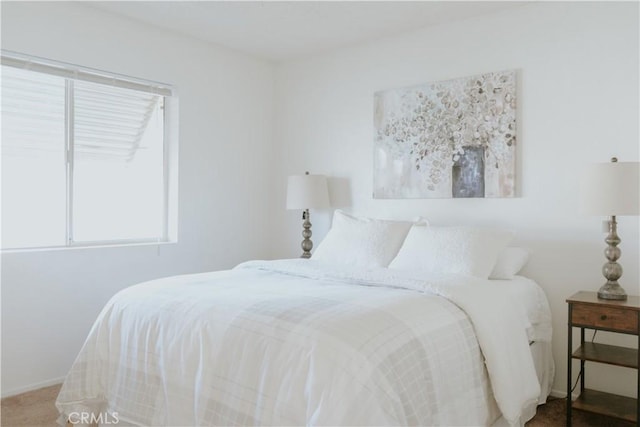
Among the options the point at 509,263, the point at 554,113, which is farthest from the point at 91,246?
the point at 554,113

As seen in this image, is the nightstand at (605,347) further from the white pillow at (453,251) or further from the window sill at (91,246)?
the window sill at (91,246)

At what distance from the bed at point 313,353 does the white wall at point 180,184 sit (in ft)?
2.89

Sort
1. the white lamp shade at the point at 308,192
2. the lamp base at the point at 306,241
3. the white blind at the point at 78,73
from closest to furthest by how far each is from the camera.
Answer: the white blind at the point at 78,73
the white lamp shade at the point at 308,192
the lamp base at the point at 306,241

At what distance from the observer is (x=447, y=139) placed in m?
3.46

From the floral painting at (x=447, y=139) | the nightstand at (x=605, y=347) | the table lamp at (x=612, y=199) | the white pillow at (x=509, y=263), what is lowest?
the nightstand at (x=605, y=347)

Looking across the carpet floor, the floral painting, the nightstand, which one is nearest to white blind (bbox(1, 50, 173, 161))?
the carpet floor

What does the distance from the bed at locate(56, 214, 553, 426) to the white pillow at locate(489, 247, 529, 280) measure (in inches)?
7.2

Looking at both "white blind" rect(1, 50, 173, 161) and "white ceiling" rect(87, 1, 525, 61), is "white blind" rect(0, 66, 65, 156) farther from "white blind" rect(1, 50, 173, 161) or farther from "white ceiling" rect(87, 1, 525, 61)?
"white ceiling" rect(87, 1, 525, 61)

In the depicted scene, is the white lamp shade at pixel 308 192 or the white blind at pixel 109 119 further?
the white lamp shade at pixel 308 192


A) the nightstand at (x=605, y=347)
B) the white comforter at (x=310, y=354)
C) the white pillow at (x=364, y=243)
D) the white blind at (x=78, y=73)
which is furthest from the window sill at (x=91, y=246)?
the nightstand at (x=605, y=347)

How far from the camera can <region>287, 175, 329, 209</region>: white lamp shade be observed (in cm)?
394

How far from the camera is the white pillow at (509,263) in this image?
286 centimetres

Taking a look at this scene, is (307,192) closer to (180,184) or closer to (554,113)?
(180,184)

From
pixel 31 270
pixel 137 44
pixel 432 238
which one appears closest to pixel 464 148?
pixel 432 238
